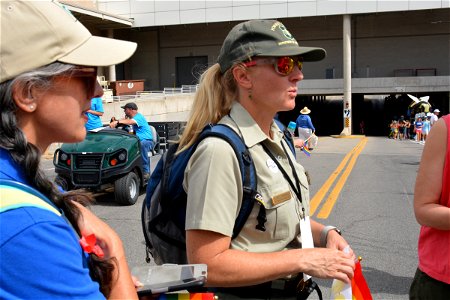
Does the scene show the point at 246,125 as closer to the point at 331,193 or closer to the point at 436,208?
the point at 436,208

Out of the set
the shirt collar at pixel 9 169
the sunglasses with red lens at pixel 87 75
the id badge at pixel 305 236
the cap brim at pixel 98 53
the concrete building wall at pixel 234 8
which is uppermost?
the concrete building wall at pixel 234 8

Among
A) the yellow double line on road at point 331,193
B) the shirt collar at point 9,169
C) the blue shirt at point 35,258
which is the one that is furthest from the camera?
the yellow double line on road at point 331,193

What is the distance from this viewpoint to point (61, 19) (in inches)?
52.8

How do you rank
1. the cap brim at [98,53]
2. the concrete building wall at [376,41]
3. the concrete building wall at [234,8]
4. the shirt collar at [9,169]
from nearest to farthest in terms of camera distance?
1. the shirt collar at [9,169]
2. the cap brim at [98,53]
3. the concrete building wall at [234,8]
4. the concrete building wall at [376,41]

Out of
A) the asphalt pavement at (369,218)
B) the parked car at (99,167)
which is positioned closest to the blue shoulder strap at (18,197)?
the asphalt pavement at (369,218)

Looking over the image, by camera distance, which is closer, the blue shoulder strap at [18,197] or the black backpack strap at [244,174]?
the blue shoulder strap at [18,197]

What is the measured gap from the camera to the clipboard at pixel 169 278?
1.58 metres

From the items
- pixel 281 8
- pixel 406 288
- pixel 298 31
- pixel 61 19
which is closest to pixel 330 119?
pixel 298 31

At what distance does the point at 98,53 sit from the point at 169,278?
776 mm

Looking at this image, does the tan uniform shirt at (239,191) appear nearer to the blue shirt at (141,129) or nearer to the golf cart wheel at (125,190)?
the golf cart wheel at (125,190)

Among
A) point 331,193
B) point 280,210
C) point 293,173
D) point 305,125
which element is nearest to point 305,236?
point 280,210

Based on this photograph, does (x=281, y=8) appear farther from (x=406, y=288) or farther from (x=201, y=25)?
(x=406, y=288)

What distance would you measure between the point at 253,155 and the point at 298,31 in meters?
45.2

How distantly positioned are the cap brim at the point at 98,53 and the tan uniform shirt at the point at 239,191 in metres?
0.61
